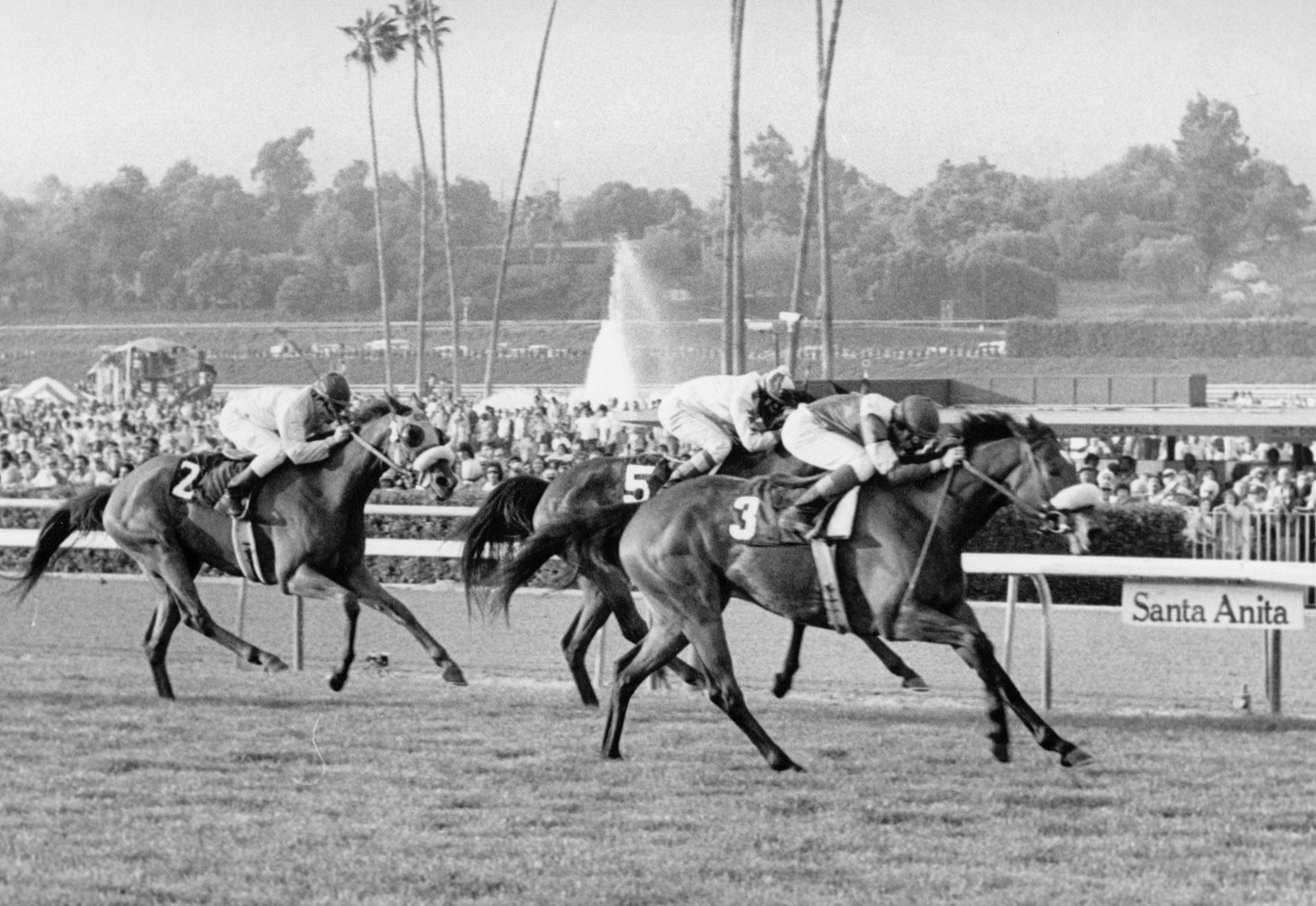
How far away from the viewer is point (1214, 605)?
8.23m

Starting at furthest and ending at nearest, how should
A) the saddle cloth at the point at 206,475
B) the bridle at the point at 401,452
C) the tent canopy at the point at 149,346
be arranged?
the tent canopy at the point at 149,346, the saddle cloth at the point at 206,475, the bridle at the point at 401,452

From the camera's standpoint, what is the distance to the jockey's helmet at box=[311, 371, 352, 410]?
8672 mm

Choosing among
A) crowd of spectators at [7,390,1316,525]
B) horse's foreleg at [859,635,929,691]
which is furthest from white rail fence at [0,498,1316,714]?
crowd of spectators at [7,390,1316,525]

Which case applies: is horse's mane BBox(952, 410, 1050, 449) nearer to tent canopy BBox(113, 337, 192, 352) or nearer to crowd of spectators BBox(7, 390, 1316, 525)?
crowd of spectators BBox(7, 390, 1316, 525)

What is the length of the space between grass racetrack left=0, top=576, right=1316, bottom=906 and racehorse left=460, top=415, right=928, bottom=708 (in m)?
0.19

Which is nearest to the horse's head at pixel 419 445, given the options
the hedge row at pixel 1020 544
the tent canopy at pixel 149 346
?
the hedge row at pixel 1020 544

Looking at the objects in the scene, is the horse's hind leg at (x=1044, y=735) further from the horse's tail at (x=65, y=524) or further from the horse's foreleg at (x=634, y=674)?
the horse's tail at (x=65, y=524)

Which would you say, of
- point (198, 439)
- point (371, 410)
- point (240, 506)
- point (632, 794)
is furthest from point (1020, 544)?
point (198, 439)

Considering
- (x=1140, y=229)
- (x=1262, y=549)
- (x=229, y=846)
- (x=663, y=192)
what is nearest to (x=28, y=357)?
(x=663, y=192)

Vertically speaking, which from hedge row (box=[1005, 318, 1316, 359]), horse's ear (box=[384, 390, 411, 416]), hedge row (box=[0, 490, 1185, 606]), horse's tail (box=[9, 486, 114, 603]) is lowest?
hedge row (box=[1005, 318, 1316, 359])

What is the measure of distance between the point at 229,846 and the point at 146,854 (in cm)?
21

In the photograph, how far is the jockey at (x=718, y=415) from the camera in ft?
27.8

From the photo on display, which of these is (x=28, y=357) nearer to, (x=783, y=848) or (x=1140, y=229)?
(x=1140, y=229)

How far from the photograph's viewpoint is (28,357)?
A: 268 feet
